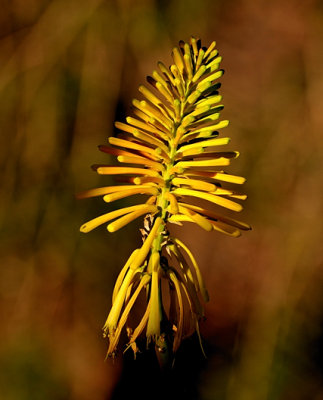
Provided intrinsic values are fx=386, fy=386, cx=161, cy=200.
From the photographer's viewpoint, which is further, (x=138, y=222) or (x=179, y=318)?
(x=138, y=222)

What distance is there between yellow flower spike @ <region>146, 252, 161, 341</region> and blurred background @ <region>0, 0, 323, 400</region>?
344mm

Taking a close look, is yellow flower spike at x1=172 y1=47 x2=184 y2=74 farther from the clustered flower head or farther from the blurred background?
the blurred background

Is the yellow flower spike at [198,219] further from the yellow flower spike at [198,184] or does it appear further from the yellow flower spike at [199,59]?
the yellow flower spike at [199,59]

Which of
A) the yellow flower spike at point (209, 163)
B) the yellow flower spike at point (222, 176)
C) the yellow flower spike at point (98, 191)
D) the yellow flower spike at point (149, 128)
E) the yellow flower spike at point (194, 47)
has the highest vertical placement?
the yellow flower spike at point (194, 47)

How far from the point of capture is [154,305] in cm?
33

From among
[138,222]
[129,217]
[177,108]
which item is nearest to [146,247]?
[129,217]

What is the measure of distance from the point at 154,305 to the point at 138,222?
473 mm

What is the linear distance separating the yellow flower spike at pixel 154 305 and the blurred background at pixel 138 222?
1.13 ft

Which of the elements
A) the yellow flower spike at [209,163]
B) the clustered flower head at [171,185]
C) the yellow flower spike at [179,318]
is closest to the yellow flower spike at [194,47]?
the clustered flower head at [171,185]

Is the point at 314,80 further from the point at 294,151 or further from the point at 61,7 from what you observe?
the point at 61,7

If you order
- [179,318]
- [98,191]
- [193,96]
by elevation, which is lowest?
[179,318]

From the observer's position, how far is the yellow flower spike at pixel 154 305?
1.06ft

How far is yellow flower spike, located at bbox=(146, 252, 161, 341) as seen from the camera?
1.06ft

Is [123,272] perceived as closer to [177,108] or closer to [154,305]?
[154,305]
